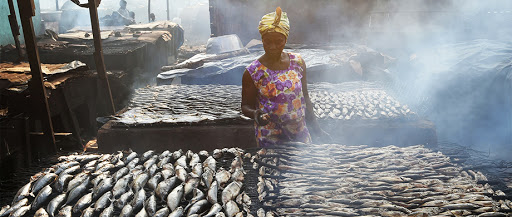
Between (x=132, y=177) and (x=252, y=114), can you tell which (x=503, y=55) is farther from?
(x=132, y=177)

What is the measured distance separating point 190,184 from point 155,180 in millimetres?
294

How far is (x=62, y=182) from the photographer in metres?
2.52

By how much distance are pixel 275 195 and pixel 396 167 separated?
106cm

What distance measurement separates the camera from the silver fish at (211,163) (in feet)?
8.86

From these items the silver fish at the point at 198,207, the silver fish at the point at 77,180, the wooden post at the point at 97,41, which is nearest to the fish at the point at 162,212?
the silver fish at the point at 198,207

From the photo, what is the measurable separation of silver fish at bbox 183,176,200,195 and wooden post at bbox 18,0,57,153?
377 centimetres

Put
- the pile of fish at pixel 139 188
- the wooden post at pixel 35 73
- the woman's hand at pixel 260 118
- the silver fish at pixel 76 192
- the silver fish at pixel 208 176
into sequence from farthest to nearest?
the wooden post at pixel 35 73, the woman's hand at pixel 260 118, the silver fish at pixel 208 176, the silver fish at pixel 76 192, the pile of fish at pixel 139 188

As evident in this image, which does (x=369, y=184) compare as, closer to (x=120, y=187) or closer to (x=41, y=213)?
(x=120, y=187)

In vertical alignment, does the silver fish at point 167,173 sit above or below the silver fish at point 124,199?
above

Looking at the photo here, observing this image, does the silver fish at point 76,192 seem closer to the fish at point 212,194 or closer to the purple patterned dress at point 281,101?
the fish at point 212,194

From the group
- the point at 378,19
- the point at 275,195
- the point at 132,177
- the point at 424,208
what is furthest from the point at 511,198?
the point at 378,19

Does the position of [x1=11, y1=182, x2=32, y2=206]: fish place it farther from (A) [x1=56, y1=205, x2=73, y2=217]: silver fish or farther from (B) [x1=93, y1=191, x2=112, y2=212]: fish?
(B) [x1=93, y1=191, x2=112, y2=212]: fish

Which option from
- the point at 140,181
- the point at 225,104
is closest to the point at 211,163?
the point at 140,181

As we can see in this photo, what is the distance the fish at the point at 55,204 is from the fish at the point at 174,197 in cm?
73
